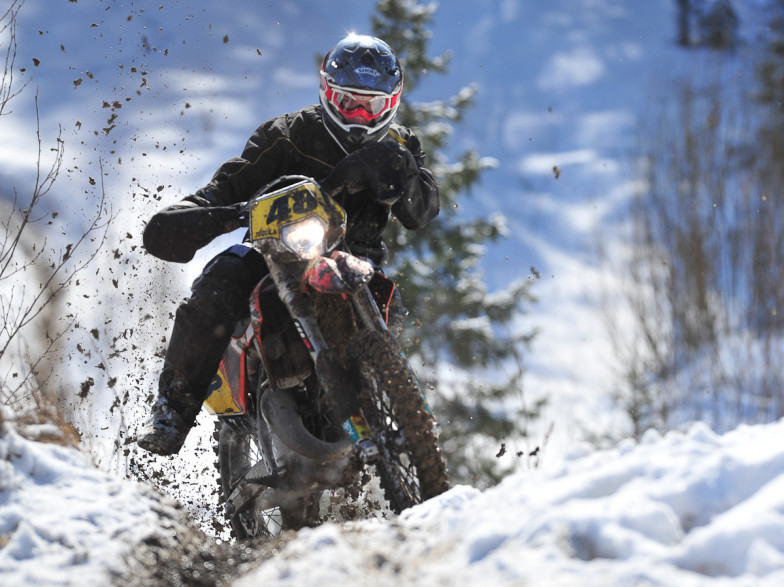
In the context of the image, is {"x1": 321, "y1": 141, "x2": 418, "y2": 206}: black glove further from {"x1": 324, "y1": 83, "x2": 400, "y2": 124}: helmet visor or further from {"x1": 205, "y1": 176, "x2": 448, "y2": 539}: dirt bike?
{"x1": 324, "y1": 83, "x2": 400, "y2": 124}: helmet visor

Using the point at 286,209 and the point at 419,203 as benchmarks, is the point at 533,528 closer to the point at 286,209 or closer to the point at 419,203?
the point at 286,209

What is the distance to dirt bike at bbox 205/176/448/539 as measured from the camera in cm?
292

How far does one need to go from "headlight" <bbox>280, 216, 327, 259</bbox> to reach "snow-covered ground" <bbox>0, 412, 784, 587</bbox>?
1052mm

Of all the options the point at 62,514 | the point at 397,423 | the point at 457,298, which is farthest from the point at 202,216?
the point at 457,298

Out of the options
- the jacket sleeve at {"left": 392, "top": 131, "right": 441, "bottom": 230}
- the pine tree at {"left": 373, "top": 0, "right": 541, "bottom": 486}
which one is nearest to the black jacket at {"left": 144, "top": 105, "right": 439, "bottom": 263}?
the jacket sleeve at {"left": 392, "top": 131, "right": 441, "bottom": 230}

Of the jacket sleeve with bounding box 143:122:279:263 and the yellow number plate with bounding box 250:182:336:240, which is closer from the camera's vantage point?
the yellow number plate with bounding box 250:182:336:240

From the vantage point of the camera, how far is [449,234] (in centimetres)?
1387

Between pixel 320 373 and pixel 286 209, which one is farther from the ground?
pixel 286 209

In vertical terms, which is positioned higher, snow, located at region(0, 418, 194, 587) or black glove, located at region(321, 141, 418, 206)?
black glove, located at region(321, 141, 418, 206)

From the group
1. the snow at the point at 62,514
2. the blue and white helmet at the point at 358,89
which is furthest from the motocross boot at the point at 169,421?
the blue and white helmet at the point at 358,89

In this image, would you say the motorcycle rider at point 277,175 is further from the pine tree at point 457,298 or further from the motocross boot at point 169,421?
the pine tree at point 457,298

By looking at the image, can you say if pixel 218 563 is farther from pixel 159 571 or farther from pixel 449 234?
pixel 449 234

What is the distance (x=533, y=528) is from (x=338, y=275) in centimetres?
130

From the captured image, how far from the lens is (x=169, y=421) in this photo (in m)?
3.57
